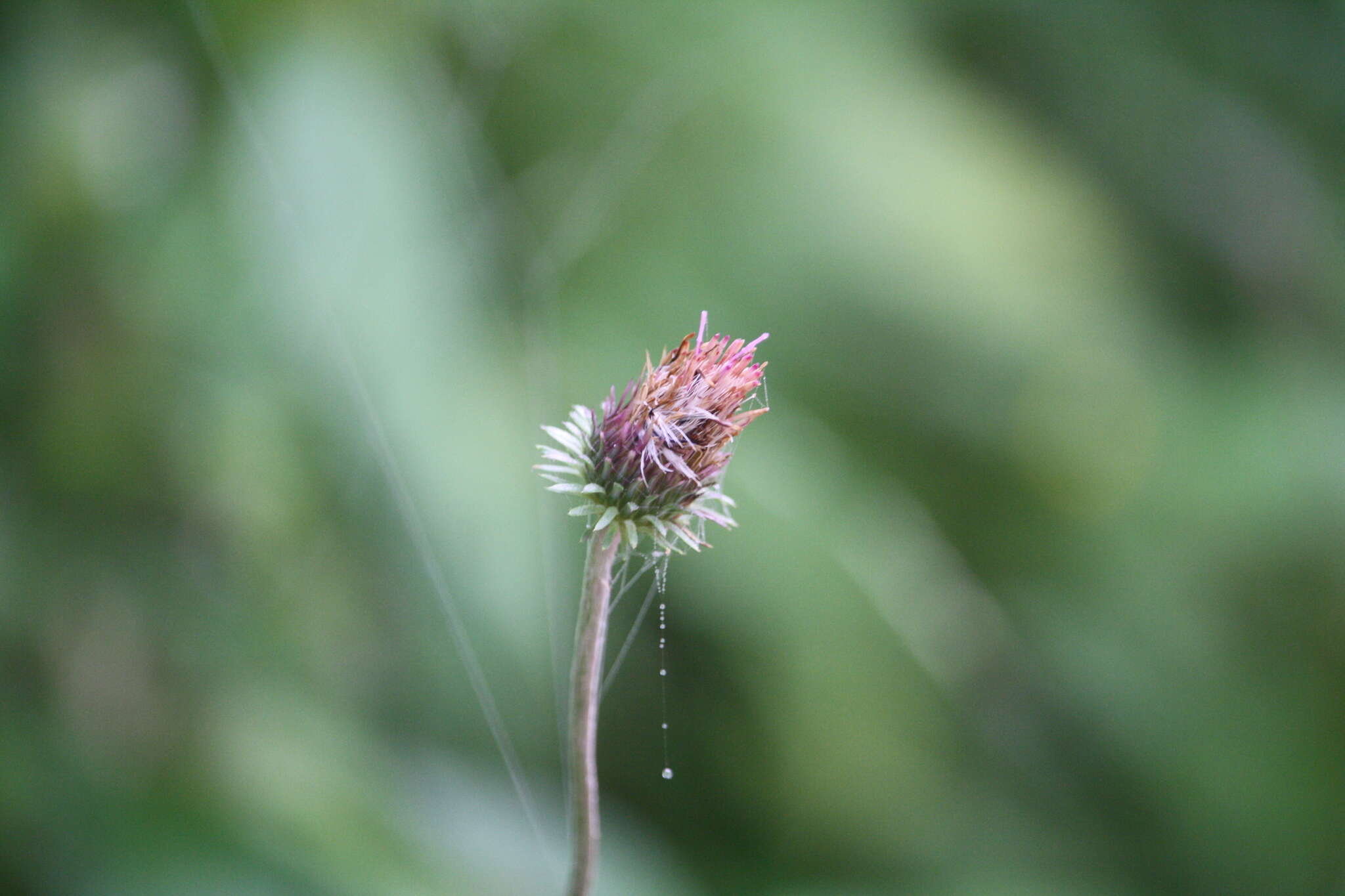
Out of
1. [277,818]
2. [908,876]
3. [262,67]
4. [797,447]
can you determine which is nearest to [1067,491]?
[797,447]

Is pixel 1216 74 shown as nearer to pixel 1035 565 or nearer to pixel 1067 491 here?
pixel 1067 491

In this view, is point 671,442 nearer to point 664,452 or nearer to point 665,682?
point 664,452

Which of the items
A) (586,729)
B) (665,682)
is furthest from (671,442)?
(665,682)

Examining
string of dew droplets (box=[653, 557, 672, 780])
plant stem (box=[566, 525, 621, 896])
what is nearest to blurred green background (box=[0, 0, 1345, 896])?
string of dew droplets (box=[653, 557, 672, 780])

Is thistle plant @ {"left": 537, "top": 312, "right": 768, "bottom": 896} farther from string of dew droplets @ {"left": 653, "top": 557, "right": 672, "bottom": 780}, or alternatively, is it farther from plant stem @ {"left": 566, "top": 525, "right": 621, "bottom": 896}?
string of dew droplets @ {"left": 653, "top": 557, "right": 672, "bottom": 780}

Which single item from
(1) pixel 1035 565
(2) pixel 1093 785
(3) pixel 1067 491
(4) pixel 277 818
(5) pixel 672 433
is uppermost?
(3) pixel 1067 491

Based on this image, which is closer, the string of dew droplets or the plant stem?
the plant stem

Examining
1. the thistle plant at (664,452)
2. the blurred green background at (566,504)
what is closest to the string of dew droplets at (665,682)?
the blurred green background at (566,504)
